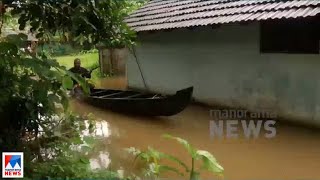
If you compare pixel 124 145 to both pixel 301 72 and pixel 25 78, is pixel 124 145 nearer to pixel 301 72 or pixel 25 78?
pixel 301 72

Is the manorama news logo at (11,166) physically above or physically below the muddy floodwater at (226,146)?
above

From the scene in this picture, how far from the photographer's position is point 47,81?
3340 millimetres

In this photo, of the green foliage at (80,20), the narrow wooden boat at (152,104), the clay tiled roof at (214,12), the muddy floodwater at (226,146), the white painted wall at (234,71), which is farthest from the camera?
the narrow wooden boat at (152,104)

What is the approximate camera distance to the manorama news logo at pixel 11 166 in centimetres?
355

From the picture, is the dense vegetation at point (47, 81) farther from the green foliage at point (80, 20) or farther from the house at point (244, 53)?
the house at point (244, 53)

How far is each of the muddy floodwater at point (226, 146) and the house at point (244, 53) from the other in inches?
26.0

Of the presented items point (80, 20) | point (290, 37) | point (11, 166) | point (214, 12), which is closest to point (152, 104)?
point (214, 12)

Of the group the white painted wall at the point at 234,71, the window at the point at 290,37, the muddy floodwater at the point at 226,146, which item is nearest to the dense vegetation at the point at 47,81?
the muddy floodwater at the point at 226,146

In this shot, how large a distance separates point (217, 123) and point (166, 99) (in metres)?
1.47

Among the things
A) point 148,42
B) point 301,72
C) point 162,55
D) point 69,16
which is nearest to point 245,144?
point 301,72

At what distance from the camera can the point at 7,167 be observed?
359cm

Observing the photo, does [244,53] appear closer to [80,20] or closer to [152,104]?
[152,104]

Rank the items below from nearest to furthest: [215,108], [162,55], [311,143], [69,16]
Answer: [69,16]
[311,143]
[215,108]
[162,55]

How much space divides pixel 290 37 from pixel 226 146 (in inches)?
104
